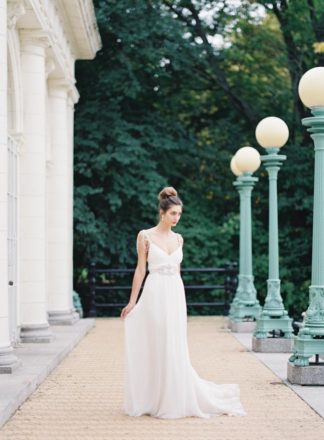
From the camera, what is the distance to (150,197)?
96.5 ft

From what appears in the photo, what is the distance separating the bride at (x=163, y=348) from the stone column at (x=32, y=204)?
6.54 meters

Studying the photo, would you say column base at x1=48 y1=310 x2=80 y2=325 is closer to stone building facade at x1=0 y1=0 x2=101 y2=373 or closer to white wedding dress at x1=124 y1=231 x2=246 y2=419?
stone building facade at x1=0 y1=0 x2=101 y2=373

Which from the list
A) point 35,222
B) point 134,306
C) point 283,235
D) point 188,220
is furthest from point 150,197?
point 134,306

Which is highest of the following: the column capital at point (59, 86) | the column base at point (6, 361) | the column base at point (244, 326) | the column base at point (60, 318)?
the column capital at point (59, 86)

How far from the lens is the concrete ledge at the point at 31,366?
10594mm

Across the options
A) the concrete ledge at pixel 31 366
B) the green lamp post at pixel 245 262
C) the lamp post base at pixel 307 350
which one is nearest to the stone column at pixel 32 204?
the concrete ledge at pixel 31 366

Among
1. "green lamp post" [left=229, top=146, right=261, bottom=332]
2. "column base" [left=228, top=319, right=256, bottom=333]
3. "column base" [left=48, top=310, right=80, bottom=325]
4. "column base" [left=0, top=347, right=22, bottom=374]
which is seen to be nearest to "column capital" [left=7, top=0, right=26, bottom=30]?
"column base" [left=0, top=347, right=22, bottom=374]

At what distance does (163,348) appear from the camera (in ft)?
34.5

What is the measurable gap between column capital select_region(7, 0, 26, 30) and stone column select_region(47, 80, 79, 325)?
684cm

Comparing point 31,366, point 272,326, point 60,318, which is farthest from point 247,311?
point 31,366

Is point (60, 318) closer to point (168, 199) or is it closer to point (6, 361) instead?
→ point (6, 361)

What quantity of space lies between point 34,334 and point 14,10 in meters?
4.96

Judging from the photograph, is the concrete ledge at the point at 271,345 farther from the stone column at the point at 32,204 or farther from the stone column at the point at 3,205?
the stone column at the point at 3,205

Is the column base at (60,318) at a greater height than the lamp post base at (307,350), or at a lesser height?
lesser
